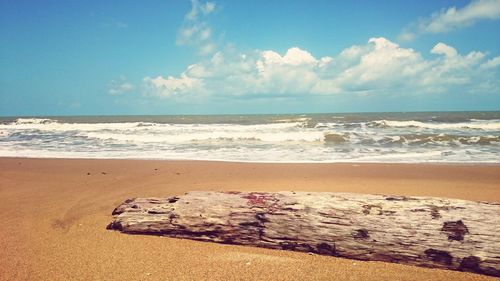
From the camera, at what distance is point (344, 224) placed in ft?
11.9

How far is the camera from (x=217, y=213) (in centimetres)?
402

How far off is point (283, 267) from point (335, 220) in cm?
76

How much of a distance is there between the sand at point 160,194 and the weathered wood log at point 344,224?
11cm

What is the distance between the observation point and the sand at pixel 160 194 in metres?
3.35

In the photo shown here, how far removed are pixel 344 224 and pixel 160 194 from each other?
156 inches

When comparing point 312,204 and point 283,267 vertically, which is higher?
point 312,204

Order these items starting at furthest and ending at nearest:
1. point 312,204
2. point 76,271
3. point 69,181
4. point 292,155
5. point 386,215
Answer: point 292,155 < point 69,181 < point 312,204 < point 386,215 < point 76,271

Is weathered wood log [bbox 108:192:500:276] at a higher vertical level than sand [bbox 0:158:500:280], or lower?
higher

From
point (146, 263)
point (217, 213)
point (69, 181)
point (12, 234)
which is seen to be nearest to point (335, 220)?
point (217, 213)

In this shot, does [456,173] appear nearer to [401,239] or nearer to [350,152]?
[350,152]

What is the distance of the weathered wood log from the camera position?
10.9 ft

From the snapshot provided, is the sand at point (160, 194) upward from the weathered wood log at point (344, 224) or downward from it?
downward

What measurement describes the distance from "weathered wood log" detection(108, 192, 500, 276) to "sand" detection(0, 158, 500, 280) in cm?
11

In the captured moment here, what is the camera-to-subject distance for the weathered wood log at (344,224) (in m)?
3.31
